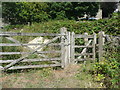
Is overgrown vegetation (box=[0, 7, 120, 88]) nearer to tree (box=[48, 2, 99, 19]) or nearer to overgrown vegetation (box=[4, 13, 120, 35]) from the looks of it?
overgrown vegetation (box=[4, 13, 120, 35])

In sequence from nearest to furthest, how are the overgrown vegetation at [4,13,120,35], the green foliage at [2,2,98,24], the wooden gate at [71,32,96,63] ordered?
the wooden gate at [71,32,96,63]
the overgrown vegetation at [4,13,120,35]
the green foliage at [2,2,98,24]

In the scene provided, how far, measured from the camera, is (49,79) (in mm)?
4449

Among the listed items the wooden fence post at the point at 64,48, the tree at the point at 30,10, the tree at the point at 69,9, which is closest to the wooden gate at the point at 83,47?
the wooden fence post at the point at 64,48

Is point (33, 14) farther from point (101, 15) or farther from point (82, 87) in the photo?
point (101, 15)

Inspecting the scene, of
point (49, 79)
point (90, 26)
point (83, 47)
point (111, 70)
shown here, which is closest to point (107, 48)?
point (83, 47)

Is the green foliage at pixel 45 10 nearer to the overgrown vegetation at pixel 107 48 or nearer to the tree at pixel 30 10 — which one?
the tree at pixel 30 10

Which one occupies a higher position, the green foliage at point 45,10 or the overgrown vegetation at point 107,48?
the green foliage at point 45,10

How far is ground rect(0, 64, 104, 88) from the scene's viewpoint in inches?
156

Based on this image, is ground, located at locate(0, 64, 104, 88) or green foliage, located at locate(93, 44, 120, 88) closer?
green foliage, located at locate(93, 44, 120, 88)

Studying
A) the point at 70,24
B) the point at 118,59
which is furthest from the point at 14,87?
the point at 70,24

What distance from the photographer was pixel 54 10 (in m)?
17.7

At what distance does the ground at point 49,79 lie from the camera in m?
3.96

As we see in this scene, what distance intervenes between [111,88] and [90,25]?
4655mm

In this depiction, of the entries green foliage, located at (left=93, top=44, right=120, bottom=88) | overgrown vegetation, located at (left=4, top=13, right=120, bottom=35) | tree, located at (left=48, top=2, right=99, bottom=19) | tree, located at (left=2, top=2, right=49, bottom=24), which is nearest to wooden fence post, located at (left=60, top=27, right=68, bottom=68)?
green foliage, located at (left=93, top=44, right=120, bottom=88)
